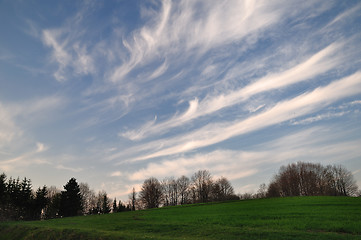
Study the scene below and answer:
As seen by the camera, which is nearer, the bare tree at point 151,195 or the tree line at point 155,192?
the tree line at point 155,192

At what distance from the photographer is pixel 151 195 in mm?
121562

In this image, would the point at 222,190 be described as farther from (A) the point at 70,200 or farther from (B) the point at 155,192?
(A) the point at 70,200

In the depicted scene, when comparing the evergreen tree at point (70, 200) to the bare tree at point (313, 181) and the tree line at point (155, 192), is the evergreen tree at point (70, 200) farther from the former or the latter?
the bare tree at point (313, 181)

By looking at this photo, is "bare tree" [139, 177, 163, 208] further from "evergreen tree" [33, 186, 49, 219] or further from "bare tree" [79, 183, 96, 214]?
"evergreen tree" [33, 186, 49, 219]

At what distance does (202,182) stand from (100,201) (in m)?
59.8

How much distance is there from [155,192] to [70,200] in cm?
4677

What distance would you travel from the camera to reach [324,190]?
108500mm

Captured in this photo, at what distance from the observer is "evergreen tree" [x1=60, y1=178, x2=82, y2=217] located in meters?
85.9

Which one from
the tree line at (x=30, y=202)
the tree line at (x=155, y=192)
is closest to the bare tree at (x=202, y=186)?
the tree line at (x=155, y=192)

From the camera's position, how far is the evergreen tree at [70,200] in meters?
85.9

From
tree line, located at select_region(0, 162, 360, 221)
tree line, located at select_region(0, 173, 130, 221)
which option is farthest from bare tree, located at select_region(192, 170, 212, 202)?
tree line, located at select_region(0, 173, 130, 221)

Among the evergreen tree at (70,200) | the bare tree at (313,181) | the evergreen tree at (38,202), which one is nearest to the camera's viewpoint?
the evergreen tree at (38,202)

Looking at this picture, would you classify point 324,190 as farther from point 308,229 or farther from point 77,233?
point 77,233

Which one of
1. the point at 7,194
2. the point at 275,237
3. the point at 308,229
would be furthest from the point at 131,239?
the point at 7,194
